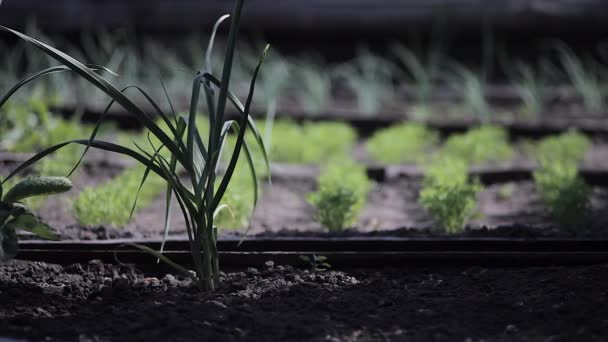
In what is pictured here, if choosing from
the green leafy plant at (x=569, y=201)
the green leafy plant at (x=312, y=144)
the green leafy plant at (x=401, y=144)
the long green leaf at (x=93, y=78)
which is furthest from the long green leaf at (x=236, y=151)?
the green leafy plant at (x=401, y=144)

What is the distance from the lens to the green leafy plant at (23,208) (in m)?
1.98

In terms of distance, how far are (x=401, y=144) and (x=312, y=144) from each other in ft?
1.78

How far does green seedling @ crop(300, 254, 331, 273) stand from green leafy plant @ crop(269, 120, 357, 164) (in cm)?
218

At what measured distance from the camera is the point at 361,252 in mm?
2445

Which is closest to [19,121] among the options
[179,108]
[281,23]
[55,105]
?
[55,105]

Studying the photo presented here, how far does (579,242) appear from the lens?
246cm

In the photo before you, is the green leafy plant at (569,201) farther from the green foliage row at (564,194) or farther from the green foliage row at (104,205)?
the green foliage row at (104,205)

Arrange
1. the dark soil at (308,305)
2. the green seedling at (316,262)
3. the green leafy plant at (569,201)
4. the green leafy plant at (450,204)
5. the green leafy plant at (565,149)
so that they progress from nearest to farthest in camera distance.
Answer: the dark soil at (308,305), the green seedling at (316,262), the green leafy plant at (450,204), the green leafy plant at (569,201), the green leafy plant at (565,149)

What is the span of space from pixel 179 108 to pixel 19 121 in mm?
2171

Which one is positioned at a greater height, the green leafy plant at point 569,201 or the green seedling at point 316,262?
the green leafy plant at point 569,201

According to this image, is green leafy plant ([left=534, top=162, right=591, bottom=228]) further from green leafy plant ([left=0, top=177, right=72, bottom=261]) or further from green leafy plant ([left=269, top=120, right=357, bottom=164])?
green leafy plant ([left=0, top=177, right=72, bottom=261])

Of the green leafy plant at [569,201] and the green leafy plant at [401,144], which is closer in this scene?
the green leafy plant at [569,201]

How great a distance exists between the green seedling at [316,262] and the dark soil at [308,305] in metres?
0.04

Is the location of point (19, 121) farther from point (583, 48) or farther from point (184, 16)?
point (583, 48)
